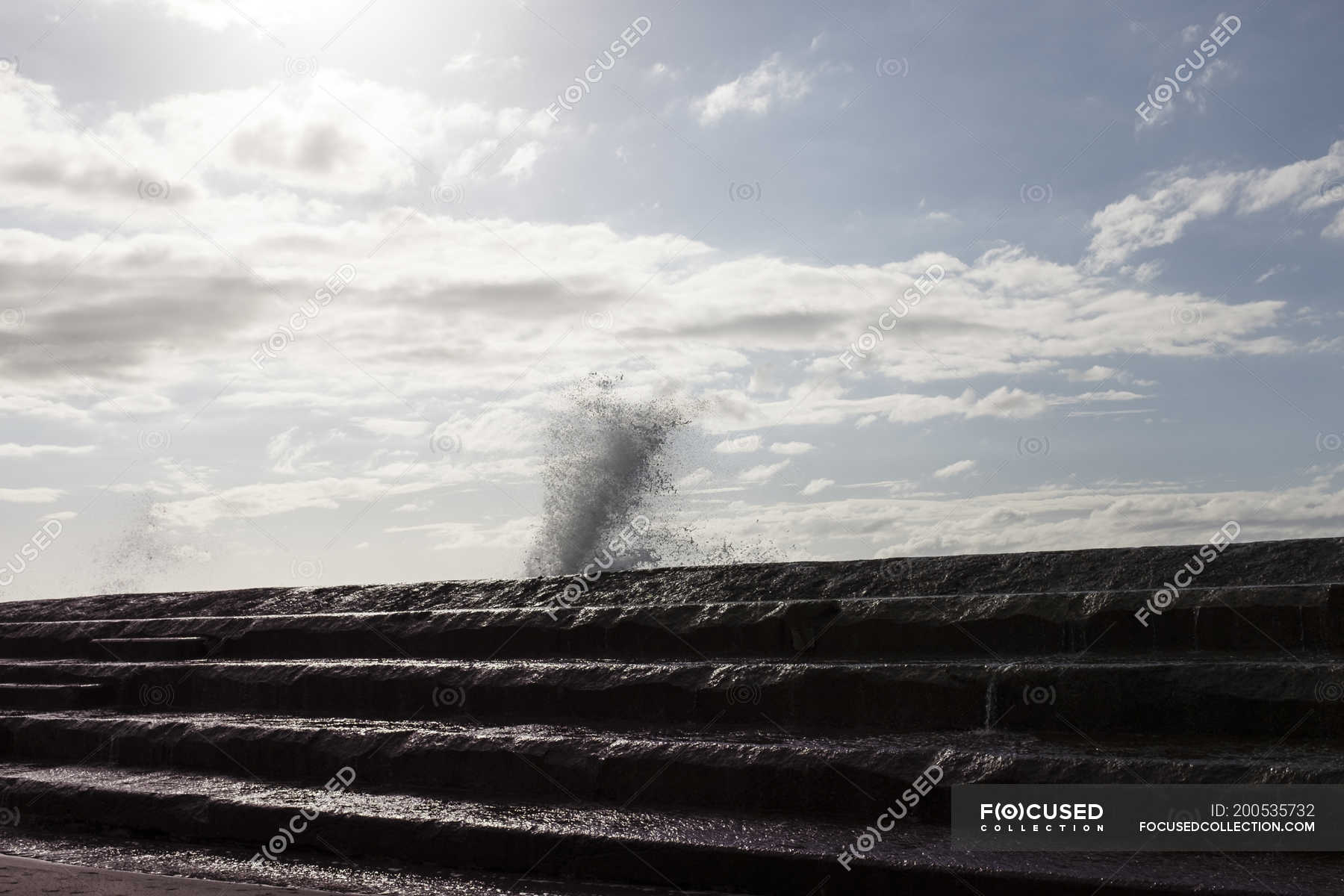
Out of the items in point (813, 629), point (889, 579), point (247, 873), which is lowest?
point (247, 873)

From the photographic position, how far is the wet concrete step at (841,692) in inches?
135

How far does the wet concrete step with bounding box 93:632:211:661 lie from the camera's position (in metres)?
6.55

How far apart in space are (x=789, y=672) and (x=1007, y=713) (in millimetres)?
851

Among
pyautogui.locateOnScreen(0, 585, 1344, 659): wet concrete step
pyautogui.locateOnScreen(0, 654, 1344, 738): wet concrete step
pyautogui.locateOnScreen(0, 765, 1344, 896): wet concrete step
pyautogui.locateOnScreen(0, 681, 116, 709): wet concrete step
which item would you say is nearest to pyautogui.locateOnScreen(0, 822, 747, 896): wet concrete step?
pyautogui.locateOnScreen(0, 765, 1344, 896): wet concrete step

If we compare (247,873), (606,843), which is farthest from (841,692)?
(247,873)

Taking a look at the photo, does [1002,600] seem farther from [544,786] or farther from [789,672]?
[544,786]

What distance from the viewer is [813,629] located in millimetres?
4629

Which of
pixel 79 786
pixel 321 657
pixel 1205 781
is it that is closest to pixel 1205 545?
pixel 1205 781

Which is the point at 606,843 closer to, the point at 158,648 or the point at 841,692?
the point at 841,692

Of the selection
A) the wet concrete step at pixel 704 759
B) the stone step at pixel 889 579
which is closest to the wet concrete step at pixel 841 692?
the wet concrete step at pixel 704 759

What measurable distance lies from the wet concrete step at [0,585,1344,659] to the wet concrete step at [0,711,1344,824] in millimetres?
633

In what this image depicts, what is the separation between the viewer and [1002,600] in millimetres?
4332

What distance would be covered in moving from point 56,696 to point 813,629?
181 inches

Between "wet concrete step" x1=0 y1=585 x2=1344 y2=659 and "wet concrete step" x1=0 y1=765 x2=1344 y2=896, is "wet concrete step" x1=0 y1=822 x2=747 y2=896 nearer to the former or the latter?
"wet concrete step" x1=0 y1=765 x2=1344 y2=896
